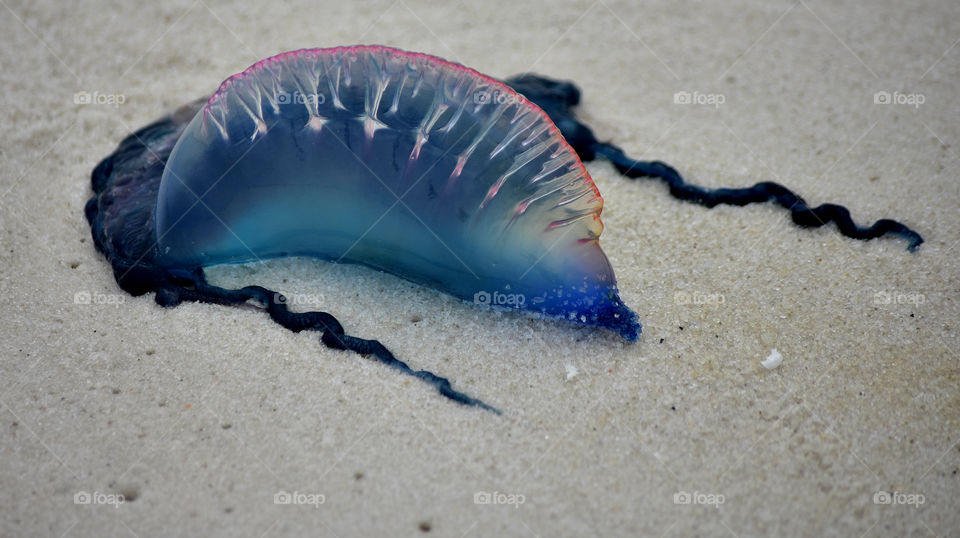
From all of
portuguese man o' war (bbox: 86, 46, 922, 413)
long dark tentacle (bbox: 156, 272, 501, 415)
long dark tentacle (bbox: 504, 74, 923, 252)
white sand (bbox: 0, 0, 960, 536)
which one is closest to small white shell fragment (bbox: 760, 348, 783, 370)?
white sand (bbox: 0, 0, 960, 536)

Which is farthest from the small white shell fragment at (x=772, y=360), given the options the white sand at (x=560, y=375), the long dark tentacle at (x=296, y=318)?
the long dark tentacle at (x=296, y=318)

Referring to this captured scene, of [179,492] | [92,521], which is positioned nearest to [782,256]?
[179,492]

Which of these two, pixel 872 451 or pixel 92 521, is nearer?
pixel 92 521

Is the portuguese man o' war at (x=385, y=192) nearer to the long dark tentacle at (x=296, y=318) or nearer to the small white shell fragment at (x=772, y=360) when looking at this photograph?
the long dark tentacle at (x=296, y=318)

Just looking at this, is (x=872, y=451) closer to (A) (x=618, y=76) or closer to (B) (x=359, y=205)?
(B) (x=359, y=205)

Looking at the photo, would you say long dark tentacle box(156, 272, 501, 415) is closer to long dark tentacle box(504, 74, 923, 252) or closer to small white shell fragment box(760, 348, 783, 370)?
small white shell fragment box(760, 348, 783, 370)

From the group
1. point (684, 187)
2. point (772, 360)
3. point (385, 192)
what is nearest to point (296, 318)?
point (385, 192)
